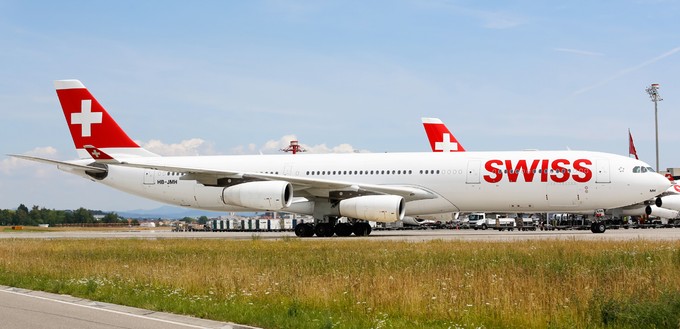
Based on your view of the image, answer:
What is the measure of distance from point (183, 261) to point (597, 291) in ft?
36.6

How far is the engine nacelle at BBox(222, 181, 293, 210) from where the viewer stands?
1294 inches

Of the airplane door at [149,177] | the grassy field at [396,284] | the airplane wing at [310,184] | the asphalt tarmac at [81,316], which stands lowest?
the asphalt tarmac at [81,316]

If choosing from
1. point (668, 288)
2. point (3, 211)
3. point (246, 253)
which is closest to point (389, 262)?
point (246, 253)

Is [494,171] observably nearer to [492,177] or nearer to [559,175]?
[492,177]

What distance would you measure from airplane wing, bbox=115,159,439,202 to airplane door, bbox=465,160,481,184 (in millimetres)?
1692

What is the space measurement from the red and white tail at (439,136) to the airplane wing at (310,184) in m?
35.2

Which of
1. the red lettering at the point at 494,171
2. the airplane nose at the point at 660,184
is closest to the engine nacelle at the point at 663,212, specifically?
the airplane nose at the point at 660,184

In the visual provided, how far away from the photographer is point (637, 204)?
3772 centimetres

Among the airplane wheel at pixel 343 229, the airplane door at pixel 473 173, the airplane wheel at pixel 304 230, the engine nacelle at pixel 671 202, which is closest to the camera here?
the airplane door at pixel 473 173

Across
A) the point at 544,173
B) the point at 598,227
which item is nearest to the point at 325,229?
the point at 544,173

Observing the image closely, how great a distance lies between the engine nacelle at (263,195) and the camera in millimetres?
32875

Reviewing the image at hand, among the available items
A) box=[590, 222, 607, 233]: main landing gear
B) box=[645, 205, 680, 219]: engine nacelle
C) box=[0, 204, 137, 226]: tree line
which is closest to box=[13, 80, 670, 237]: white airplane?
box=[590, 222, 607, 233]: main landing gear

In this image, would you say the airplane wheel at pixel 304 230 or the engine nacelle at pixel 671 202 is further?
the engine nacelle at pixel 671 202

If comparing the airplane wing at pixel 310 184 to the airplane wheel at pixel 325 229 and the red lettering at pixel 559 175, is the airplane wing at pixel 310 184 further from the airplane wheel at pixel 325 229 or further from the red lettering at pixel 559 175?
the red lettering at pixel 559 175
